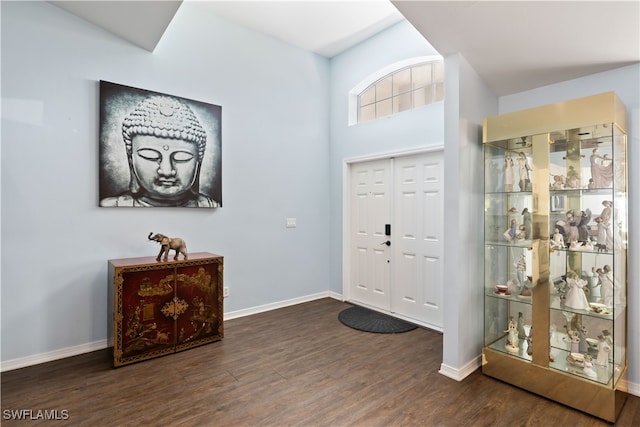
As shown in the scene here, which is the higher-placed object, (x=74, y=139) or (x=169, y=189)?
(x=74, y=139)

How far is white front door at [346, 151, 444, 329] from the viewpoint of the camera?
375cm

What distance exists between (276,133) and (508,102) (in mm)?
2678

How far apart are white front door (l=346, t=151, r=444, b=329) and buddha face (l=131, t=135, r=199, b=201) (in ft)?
7.29

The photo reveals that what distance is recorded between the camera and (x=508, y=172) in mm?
2670

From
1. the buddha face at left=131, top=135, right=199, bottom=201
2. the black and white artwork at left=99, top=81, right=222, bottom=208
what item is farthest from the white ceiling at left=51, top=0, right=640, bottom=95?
the buddha face at left=131, top=135, right=199, bottom=201

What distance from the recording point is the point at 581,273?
2.36 metres

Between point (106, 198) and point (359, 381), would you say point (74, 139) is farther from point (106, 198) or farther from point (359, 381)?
point (359, 381)

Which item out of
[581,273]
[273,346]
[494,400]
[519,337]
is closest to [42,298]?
[273,346]

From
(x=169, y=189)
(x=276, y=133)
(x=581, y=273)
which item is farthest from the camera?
(x=276, y=133)

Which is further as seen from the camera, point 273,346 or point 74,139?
point 273,346

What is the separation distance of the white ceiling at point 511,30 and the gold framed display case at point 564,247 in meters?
0.39

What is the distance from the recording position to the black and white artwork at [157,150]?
3.13 metres

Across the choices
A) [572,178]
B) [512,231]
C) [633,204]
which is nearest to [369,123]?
[512,231]

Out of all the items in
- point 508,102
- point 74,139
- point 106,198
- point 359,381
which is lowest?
point 359,381
